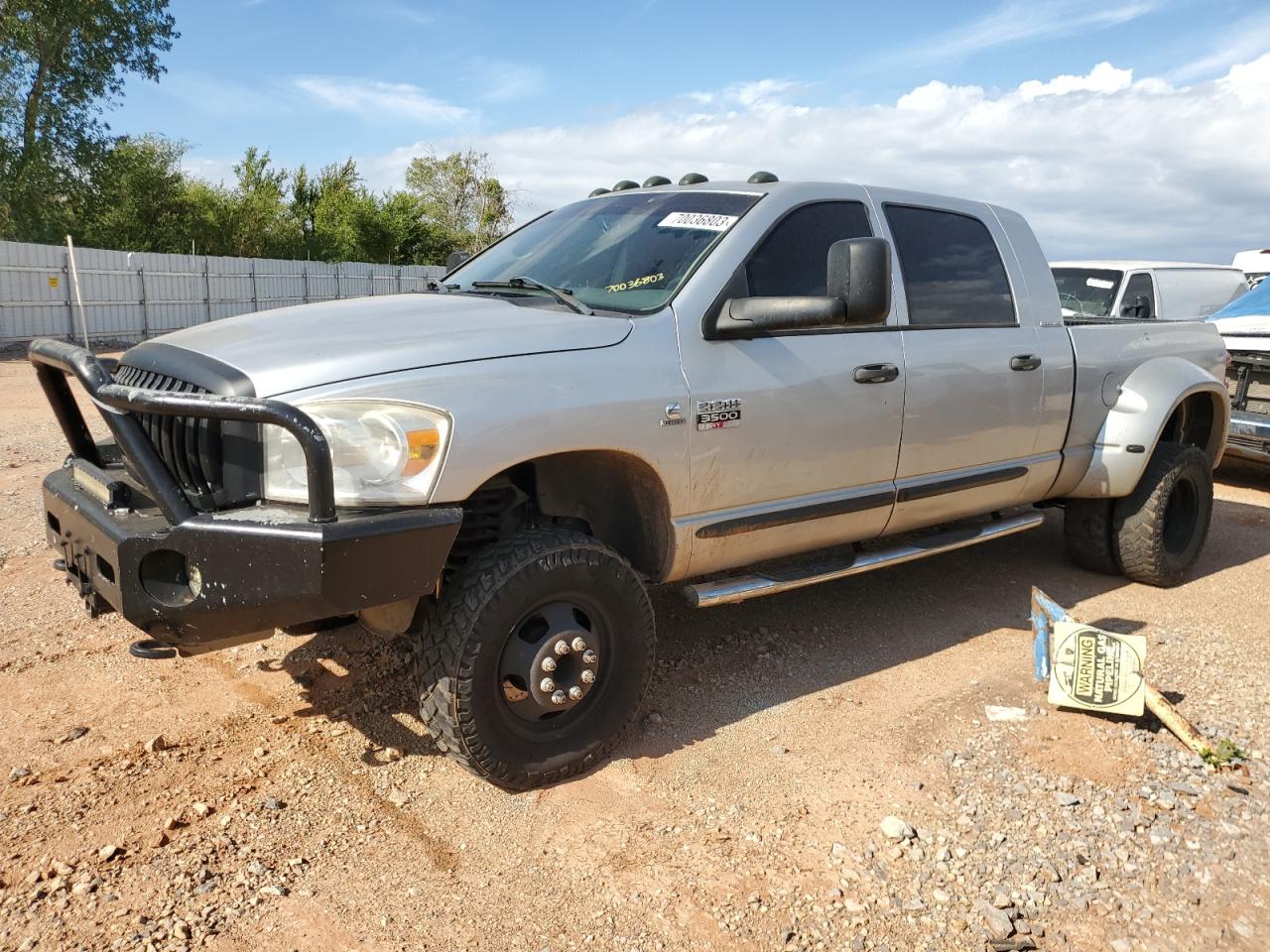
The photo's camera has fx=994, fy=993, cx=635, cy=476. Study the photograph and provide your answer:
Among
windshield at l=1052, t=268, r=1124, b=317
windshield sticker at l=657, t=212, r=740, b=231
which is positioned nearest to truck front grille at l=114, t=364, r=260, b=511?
windshield sticker at l=657, t=212, r=740, b=231

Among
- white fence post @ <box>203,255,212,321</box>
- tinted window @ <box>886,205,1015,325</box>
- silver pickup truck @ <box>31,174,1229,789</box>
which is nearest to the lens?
silver pickup truck @ <box>31,174,1229,789</box>

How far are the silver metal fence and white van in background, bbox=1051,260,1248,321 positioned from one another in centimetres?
1094

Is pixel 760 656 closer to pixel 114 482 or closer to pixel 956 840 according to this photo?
pixel 956 840

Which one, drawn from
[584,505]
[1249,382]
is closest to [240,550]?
[584,505]

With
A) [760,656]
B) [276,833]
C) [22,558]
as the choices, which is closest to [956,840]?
[760,656]

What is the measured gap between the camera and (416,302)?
143 inches

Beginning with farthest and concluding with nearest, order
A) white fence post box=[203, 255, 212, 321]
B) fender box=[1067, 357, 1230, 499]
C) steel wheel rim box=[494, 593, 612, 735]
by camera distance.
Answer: white fence post box=[203, 255, 212, 321] < fender box=[1067, 357, 1230, 499] < steel wheel rim box=[494, 593, 612, 735]

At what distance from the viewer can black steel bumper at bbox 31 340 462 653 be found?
2.57 m

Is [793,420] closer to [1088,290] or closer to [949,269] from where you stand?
[949,269]

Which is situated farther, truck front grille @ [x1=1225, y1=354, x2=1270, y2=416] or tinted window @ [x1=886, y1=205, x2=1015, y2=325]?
truck front grille @ [x1=1225, y1=354, x2=1270, y2=416]

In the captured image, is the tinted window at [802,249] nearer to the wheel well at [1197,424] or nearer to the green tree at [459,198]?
the wheel well at [1197,424]

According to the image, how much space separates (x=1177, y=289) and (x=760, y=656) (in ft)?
25.3

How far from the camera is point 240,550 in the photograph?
261 centimetres

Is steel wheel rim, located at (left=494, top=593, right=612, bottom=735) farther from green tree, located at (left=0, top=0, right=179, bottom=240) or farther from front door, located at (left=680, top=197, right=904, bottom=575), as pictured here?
green tree, located at (left=0, top=0, right=179, bottom=240)
